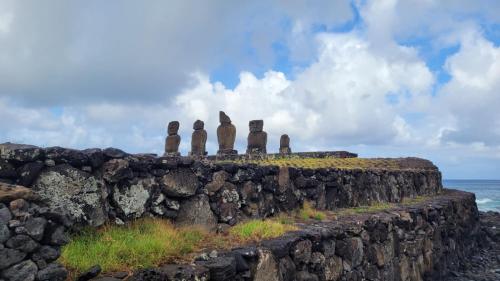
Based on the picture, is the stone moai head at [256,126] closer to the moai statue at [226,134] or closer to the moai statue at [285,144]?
the moai statue at [226,134]

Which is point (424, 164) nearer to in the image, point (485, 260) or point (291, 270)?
point (485, 260)

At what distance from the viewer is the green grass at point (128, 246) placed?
170 inches

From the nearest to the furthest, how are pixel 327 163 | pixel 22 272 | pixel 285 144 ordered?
pixel 22 272, pixel 327 163, pixel 285 144

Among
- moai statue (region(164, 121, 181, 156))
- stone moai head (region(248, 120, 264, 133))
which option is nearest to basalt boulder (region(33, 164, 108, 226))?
stone moai head (region(248, 120, 264, 133))

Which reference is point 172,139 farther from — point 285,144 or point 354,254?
point 354,254

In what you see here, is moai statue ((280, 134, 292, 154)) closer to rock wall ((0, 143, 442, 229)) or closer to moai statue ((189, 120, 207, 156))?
moai statue ((189, 120, 207, 156))

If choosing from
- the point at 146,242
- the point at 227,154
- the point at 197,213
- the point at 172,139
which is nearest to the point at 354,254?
the point at 197,213

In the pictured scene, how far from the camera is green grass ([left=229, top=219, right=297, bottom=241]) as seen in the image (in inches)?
252

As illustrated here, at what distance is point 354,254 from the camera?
8195mm

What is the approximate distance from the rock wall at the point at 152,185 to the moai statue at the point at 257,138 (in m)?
14.5

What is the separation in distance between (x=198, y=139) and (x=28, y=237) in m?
21.6

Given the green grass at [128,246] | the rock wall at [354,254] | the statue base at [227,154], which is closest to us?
the green grass at [128,246]

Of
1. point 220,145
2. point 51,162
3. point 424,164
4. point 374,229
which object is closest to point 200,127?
point 220,145

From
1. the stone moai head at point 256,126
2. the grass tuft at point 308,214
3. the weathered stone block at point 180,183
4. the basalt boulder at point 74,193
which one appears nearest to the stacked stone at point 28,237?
the basalt boulder at point 74,193
